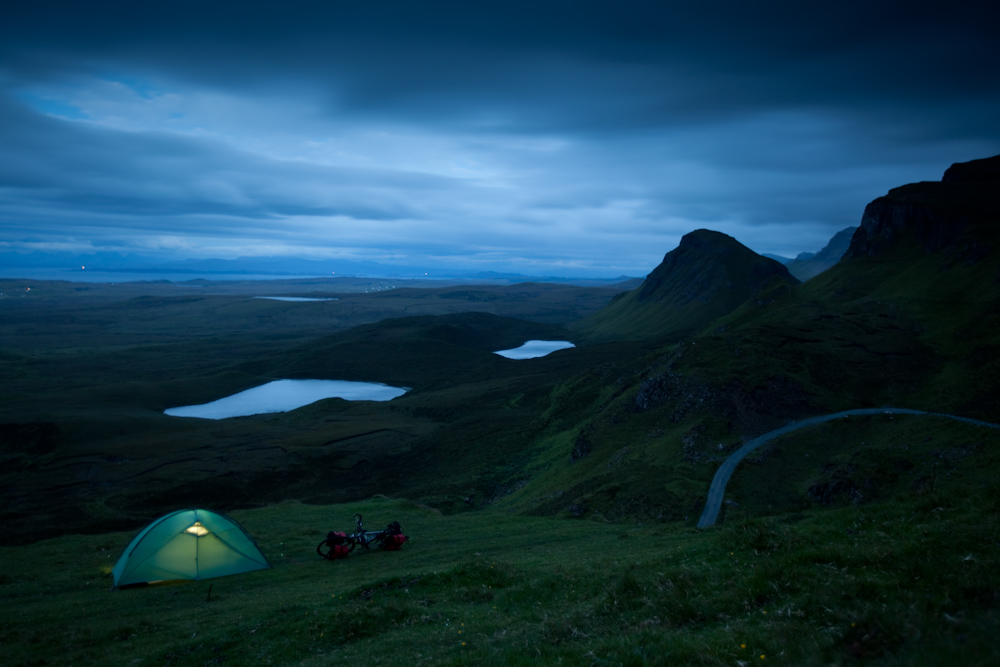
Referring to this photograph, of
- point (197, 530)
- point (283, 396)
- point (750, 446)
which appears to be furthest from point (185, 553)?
point (283, 396)

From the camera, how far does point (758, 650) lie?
29.3ft

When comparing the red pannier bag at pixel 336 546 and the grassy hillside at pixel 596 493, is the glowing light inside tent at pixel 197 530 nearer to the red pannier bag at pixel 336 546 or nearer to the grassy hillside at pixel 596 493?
the grassy hillside at pixel 596 493

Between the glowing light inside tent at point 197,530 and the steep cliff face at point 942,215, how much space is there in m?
104

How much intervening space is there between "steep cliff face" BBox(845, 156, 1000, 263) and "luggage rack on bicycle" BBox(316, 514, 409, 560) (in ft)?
316

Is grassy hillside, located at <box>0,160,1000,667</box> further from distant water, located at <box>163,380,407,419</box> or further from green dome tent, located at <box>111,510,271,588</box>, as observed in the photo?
distant water, located at <box>163,380,407,419</box>

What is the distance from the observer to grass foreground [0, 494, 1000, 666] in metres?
8.89

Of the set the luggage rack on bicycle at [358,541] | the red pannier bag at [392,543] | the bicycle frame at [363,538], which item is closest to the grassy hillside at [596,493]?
the bicycle frame at [363,538]

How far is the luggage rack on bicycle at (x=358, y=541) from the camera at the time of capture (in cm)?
2700

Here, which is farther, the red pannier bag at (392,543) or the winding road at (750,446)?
the winding road at (750,446)

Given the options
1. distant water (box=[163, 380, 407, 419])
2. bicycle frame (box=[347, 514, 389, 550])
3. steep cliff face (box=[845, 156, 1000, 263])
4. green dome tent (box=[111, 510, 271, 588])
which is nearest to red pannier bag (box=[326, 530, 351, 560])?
bicycle frame (box=[347, 514, 389, 550])

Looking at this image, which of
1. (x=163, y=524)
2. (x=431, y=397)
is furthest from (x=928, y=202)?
(x=163, y=524)

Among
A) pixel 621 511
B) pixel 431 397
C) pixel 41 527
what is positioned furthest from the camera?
pixel 431 397

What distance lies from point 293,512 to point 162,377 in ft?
391

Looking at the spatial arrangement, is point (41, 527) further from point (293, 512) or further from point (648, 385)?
point (648, 385)
